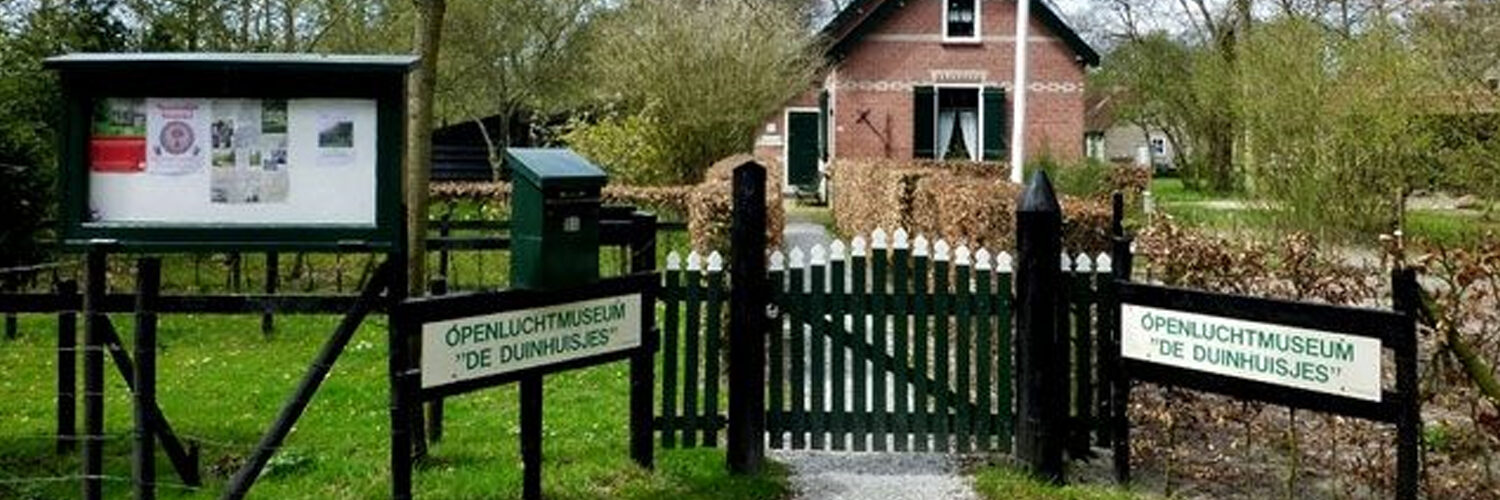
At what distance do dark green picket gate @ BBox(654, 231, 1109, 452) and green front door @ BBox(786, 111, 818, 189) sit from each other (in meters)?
28.0

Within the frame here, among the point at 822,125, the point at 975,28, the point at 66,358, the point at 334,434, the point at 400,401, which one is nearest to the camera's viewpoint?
the point at 400,401

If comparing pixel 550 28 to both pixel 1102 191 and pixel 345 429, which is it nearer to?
pixel 1102 191

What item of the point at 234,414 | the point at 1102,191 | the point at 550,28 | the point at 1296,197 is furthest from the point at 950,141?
the point at 234,414

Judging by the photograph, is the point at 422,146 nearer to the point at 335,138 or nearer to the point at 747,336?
the point at 335,138

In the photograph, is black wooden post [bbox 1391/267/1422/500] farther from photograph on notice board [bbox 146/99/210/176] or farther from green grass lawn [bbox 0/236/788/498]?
photograph on notice board [bbox 146/99/210/176]

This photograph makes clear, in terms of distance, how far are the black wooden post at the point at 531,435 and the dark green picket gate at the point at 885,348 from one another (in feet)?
3.52

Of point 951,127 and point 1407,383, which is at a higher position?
point 951,127

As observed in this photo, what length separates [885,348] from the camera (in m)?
6.92

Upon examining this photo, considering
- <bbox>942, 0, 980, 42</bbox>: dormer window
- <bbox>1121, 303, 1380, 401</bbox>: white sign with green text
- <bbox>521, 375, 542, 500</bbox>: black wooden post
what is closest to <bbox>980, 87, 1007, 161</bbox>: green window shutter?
<bbox>942, 0, 980, 42</bbox>: dormer window

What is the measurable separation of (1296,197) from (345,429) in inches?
608

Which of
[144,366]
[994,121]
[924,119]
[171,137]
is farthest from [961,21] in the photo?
[144,366]

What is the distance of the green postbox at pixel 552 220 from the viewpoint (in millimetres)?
5805

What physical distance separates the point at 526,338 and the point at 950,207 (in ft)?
22.4

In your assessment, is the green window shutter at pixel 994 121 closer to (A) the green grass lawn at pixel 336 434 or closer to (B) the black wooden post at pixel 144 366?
(A) the green grass lawn at pixel 336 434
